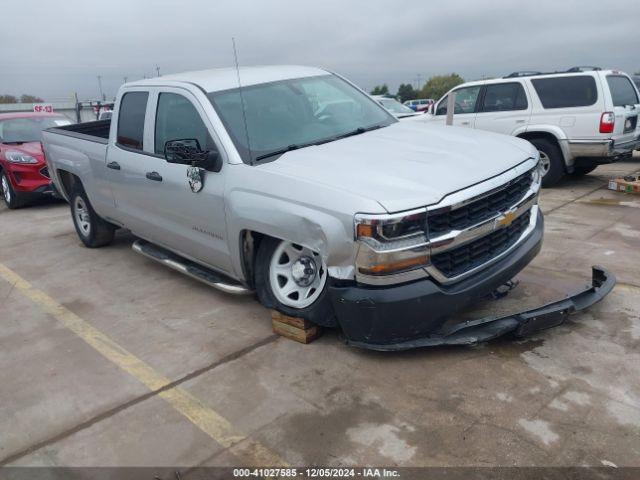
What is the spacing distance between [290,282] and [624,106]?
Answer: 7487mm

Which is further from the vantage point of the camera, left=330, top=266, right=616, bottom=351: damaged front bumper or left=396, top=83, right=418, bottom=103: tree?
left=396, top=83, right=418, bottom=103: tree

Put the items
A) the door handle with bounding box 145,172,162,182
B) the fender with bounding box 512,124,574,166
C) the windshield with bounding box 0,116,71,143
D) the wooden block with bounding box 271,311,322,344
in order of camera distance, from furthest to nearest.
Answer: the windshield with bounding box 0,116,71,143, the fender with bounding box 512,124,574,166, the door handle with bounding box 145,172,162,182, the wooden block with bounding box 271,311,322,344

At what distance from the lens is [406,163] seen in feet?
11.9

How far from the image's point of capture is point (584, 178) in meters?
10.0

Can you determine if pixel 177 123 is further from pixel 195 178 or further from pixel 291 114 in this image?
pixel 291 114

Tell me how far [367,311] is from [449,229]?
0.69m

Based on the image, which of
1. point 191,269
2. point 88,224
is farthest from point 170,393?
point 88,224

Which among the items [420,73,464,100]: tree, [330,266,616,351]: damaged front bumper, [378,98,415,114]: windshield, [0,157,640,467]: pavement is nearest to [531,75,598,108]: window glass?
[378,98,415,114]: windshield

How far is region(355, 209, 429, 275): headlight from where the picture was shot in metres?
3.13

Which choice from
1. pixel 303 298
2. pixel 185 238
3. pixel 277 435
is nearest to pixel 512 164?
pixel 303 298

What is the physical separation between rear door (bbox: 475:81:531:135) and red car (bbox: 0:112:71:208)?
7.61 metres

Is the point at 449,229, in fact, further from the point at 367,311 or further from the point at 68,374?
the point at 68,374

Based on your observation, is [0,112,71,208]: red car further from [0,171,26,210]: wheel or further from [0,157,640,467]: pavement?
[0,157,640,467]: pavement

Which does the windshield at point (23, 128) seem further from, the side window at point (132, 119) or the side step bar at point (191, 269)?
the side step bar at point (191, 269)
